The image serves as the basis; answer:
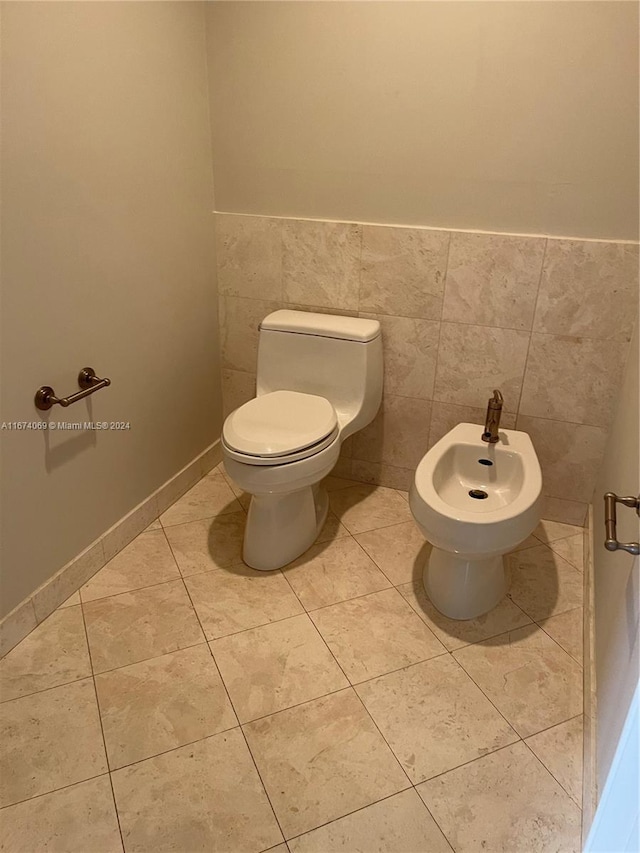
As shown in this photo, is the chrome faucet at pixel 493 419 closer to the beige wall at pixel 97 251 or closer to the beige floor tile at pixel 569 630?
the beige floor tile at pixel 569 630

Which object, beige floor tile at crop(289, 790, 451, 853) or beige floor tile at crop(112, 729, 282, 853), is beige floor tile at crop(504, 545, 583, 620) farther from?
beige floor tile at crop(112, 729, 282, 853)

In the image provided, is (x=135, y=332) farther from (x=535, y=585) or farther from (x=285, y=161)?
(x=535, y=585)

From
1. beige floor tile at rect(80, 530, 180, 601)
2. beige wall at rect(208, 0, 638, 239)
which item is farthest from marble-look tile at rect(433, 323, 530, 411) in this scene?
beige floor tile at rect(80, 530, 180, 601)

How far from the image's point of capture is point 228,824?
1.20 meters

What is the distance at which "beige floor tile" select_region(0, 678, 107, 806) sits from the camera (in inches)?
50.0

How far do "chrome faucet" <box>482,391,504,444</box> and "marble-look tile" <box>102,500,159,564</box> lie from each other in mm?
1222

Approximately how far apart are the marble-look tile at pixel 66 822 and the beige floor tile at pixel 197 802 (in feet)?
0.09

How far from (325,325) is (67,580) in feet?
3.92

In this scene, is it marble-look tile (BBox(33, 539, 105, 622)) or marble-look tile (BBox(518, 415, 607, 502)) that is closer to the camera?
marble-look tile (BBox(33, 539, 105, 622))


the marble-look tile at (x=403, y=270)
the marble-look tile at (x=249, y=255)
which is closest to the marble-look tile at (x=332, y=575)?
the marble-look tile at (x=403, y=270)

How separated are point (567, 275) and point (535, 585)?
1.02 m

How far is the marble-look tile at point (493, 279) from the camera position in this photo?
189 cm

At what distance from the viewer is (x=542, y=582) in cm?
191

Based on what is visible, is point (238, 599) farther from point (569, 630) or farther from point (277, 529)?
point (569, 630)
